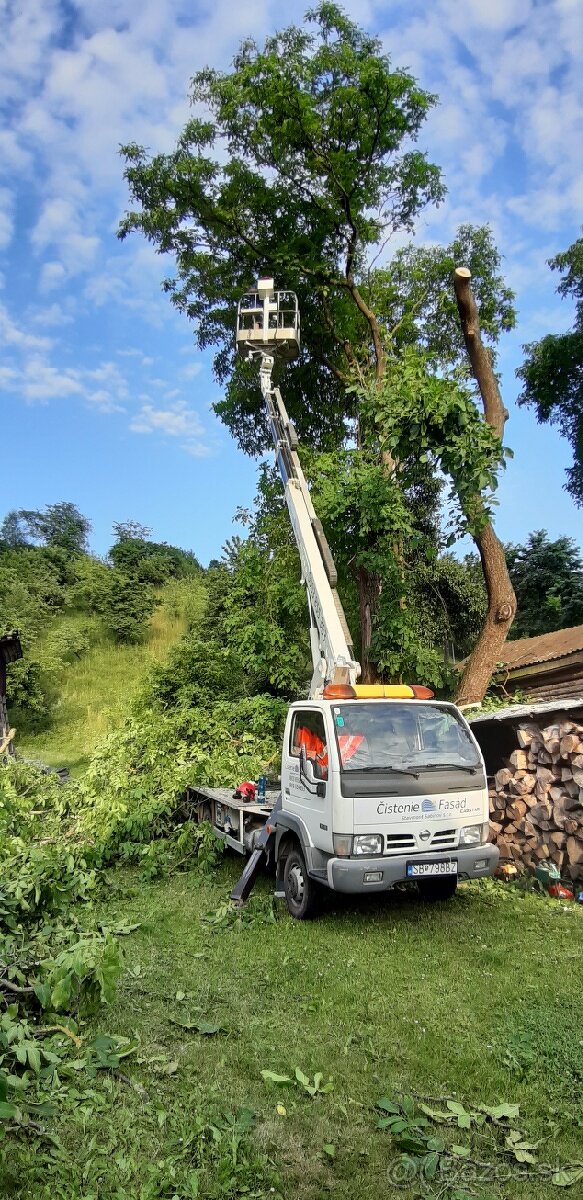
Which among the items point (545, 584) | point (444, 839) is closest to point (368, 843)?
point (444, 839)

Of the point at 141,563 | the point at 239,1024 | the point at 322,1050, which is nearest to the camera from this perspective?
the point at 322,1050

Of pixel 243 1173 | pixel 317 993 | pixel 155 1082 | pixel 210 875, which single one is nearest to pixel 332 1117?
pixel 243 1173

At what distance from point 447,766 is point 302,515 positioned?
492 centimetres

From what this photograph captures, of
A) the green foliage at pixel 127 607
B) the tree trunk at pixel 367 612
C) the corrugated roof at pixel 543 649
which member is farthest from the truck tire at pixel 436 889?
the green foliage at pixel 127 607

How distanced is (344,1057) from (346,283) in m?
14.6

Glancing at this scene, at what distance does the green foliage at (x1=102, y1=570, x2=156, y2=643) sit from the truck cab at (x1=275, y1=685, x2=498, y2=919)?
25.4m

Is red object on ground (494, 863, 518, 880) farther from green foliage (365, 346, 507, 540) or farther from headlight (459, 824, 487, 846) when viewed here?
green foliage (365, 346, 507, 540)

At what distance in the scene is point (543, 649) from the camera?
12453mm

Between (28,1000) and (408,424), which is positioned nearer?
(28,1000)

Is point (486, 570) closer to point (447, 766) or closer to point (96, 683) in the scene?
point (447, 766)

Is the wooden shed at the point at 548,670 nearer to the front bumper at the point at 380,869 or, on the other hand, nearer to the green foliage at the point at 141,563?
the front bumper at the point at 380,869

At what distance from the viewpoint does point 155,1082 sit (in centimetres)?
378

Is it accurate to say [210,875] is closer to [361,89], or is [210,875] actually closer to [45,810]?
[45,810]

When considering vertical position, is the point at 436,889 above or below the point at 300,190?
below
